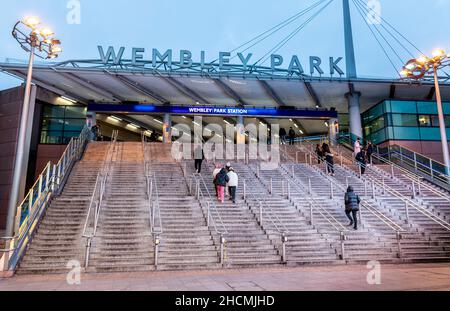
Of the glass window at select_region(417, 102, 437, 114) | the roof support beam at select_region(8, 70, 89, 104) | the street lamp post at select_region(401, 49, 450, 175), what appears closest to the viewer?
the street lamp post at select_region(401, 49, 450, 175)

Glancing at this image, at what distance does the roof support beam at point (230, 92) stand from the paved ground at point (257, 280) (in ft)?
58.9

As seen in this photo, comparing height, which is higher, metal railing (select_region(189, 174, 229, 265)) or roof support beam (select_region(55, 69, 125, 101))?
roof support beam (select_region(55, 69, 125, 101))

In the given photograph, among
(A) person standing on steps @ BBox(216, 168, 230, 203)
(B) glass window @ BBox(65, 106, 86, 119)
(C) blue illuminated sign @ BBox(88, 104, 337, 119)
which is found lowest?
(A) person standing on steps @ BBox(216, 168, 230, 203)

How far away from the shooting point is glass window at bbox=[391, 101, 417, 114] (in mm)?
24203

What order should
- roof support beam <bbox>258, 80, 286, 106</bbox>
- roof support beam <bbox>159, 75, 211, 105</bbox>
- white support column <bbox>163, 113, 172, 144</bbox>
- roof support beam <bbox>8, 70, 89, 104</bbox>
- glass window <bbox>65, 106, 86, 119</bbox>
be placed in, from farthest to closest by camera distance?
white support column <bbox>163, 113, 172, 144</bbox> < glass window <bbox>65, 106, 86, 119</bbox> < roof support beam <bbox>258, 80, 286, 106</bbox> < roof support beam <bbox>159, 75, 211, 105</bbox> < roof support beam <bbox>8, 70, 89, 104</bbox>

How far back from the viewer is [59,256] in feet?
28.2

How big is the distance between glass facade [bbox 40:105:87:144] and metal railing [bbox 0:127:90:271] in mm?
11886

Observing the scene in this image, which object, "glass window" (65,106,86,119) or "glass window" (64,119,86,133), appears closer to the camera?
"glass window" (64,119,86,133)

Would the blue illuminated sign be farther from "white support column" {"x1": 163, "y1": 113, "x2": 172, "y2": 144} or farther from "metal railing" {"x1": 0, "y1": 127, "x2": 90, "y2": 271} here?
"metal railing" {"x1": 0, "y1": 127, "x2": 90, "y2": 271}

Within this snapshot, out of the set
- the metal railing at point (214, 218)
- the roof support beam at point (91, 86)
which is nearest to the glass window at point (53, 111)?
the roof support beam at point (91, 86)

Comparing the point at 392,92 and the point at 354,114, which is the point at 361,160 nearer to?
the point at 354,114

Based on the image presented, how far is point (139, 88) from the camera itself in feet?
83.1

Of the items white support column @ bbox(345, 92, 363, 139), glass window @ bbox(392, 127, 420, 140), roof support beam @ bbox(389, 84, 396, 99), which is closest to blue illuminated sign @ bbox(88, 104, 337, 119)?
white support column @ bbox(345, 92, 363, 139)
